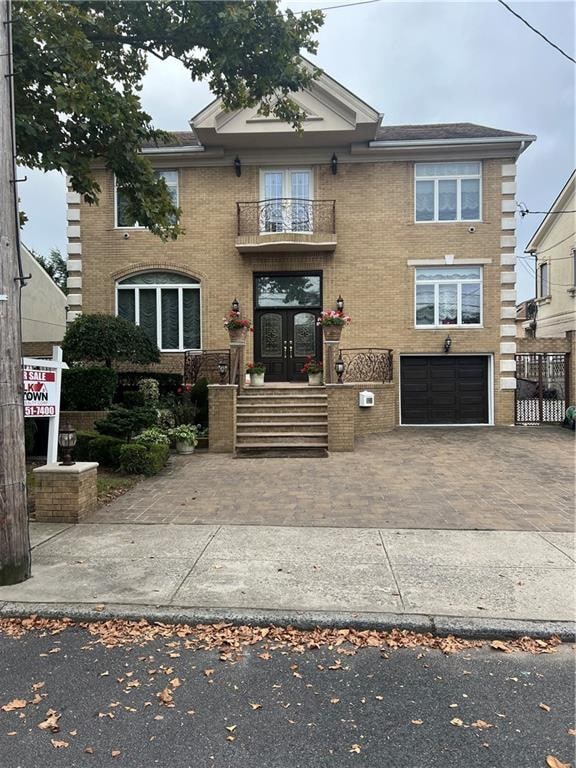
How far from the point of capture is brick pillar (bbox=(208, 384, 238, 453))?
1092 cm

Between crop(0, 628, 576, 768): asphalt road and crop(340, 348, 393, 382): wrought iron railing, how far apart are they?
11435mm

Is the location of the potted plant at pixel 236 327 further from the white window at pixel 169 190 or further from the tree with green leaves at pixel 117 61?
the white window at pixel 169 190

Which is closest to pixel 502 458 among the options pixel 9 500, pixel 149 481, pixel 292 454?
pixel 292 454

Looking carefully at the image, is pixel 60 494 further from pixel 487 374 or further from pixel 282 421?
pixel 487 374

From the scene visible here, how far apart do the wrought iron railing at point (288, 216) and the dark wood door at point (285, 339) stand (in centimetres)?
236

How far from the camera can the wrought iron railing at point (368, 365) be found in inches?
579

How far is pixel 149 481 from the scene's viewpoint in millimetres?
8320

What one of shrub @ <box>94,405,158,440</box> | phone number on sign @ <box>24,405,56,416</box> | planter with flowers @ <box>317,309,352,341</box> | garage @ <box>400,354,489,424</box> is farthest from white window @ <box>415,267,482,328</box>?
phone number on sign @ <box>24,405,56,416</box>

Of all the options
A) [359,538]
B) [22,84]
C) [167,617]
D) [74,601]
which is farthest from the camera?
[22,84]

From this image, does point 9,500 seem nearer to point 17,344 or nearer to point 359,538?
point 17,344

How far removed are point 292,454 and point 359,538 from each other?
492cm

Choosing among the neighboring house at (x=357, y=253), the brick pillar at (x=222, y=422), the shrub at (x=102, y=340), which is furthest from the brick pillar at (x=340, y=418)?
the shrub at (x=102, y=340)

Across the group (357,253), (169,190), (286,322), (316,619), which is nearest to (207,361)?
(286,322)

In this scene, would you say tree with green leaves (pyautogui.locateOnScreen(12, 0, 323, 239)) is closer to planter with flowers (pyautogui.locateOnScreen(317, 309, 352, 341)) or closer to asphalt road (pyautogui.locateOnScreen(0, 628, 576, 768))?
planter with flowers (pyautogui.locateOnScreen(317, 309, 352, 341))
